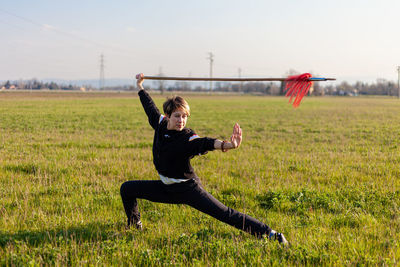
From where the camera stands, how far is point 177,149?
429 centimetres

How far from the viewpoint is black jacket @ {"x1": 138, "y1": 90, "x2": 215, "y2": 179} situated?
4.17 m

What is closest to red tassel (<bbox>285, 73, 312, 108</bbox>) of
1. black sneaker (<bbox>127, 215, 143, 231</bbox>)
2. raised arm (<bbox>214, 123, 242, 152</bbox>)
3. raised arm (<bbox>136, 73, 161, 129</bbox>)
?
raised arm (<bbox>214, 123, 242, 152</bbox>)

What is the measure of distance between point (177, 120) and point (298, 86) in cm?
220

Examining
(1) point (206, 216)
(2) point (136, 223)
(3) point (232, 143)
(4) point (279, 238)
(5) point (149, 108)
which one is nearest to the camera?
(3) point (232, 143)

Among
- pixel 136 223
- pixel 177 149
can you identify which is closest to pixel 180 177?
pixel 177 149

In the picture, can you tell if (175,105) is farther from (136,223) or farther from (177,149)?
(136,223)

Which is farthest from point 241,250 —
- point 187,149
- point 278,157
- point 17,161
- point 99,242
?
point 17,161

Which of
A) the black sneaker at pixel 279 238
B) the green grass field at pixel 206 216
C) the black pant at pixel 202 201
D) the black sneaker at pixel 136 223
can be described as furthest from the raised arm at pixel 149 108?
the black sneaker at pixel 279 238

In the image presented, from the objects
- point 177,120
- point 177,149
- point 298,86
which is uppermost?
point 298,86

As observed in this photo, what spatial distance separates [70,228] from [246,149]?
836 cm

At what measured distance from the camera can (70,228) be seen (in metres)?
4.90

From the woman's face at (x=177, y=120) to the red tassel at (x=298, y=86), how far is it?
1907 mm

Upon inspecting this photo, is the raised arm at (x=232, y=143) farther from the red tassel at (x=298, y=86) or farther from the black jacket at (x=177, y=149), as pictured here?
the red tassel at (x=298, y=86)

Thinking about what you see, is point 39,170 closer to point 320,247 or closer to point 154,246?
point 154,246
